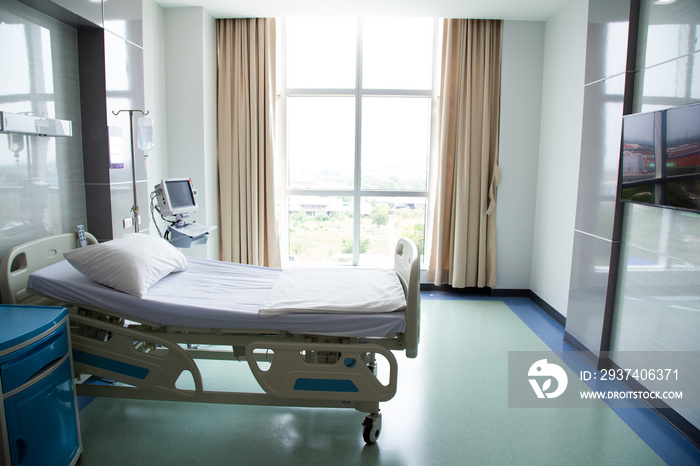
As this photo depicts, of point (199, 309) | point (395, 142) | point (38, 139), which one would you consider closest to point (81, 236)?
point (38, 139)

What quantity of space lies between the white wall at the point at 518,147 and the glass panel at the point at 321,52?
5.22 ft

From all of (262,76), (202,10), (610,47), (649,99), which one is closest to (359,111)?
(262,76)

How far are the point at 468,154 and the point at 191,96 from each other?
9.20 ft

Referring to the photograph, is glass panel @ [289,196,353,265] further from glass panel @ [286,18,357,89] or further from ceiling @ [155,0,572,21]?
ceiling @ [155,0,572,21]

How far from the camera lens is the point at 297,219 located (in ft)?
17.0

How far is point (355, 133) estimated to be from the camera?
196 inches

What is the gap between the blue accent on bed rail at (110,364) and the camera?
2.36 m

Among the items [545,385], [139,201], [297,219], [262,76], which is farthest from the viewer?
[297,219]

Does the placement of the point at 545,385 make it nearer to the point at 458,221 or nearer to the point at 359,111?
the point at 458,221

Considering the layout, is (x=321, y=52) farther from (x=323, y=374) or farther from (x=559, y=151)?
(x=323, y=374)

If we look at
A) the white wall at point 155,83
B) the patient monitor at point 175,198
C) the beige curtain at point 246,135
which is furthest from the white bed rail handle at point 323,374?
the beige curtain at point 246,135

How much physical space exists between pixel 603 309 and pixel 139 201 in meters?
3.44

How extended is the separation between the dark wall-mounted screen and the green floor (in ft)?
4.29

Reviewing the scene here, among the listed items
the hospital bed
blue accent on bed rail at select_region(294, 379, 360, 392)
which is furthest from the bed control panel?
blue accent on bed rail at select_region(294, 379, 360, 392)
